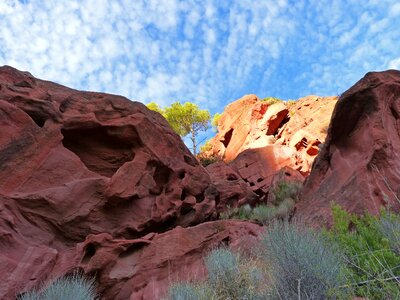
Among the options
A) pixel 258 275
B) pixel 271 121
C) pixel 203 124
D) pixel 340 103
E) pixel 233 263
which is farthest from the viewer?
pixel 203 124

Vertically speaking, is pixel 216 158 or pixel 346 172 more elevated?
pixel 216 158

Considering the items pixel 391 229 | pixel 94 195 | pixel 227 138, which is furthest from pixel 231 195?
pixel 227 138

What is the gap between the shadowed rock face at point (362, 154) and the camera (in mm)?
6969

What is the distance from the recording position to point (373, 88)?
8055mm

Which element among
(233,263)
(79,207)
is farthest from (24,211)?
(233,263)

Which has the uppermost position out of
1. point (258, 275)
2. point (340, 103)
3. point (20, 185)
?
point (340, 103)

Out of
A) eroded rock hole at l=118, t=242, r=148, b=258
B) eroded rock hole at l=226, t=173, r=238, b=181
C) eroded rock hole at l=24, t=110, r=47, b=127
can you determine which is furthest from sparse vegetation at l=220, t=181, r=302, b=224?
eroded rock hole at l=24, t=110, r=47, b=127

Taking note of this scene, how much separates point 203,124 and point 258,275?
82.8ft

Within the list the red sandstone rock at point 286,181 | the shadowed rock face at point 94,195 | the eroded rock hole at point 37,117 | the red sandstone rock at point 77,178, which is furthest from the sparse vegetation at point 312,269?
the red sandstone rock at point 286,181

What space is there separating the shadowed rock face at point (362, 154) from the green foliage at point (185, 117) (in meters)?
18.9

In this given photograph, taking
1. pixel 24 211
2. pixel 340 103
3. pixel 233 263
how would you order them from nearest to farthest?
pixel 233 263 < pixel 24 211 < pixel 340 103

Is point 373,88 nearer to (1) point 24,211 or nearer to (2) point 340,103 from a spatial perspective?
(2) point 340,103

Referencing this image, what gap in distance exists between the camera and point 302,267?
3854 millimetres

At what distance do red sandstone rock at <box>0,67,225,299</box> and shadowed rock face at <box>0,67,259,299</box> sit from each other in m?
0.02
